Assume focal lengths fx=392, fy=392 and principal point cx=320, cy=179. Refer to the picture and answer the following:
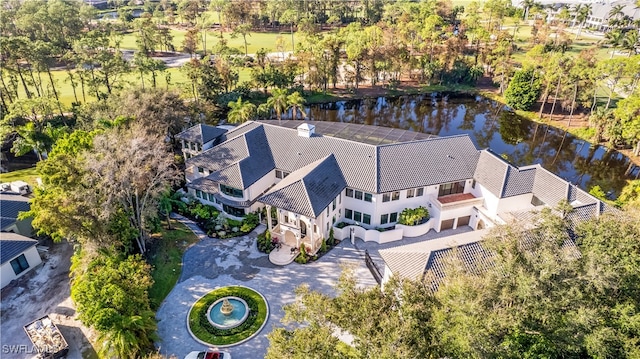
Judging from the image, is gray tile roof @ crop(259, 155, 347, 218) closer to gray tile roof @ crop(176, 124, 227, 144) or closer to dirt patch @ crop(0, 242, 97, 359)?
gray tile roof @ crop(176, 124, 227, 144)

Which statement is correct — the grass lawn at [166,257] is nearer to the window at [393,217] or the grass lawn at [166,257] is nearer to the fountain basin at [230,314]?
the fountain basin at [230,314]

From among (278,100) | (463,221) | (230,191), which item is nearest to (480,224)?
(463,221)

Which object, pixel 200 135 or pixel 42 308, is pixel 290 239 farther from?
pixel 42 308

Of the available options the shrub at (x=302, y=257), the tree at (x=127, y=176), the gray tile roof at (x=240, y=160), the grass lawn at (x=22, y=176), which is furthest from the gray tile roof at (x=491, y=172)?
the grass lawn at (x=22, y=176)

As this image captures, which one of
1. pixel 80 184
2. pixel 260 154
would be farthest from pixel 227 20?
pixel 80 184

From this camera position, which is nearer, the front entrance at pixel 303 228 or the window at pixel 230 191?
the front entrance at pixel 303 228

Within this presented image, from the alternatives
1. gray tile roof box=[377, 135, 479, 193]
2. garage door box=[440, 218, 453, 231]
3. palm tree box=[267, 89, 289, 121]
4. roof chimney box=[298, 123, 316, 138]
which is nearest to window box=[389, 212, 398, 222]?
gray tile roof box=[377, 135, 479, 193]
